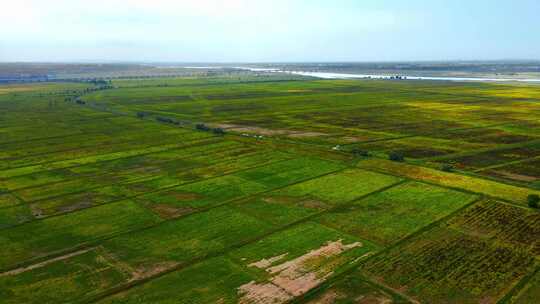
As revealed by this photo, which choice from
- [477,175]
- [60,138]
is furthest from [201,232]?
[60,138]

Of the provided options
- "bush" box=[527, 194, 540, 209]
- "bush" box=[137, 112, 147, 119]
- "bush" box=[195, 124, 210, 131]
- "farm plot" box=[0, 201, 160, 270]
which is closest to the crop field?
"farm plot" box=[0, 201, 160, 270]

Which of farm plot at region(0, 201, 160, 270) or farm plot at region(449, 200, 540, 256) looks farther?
farm plot at region(449, 200, 540, 256)

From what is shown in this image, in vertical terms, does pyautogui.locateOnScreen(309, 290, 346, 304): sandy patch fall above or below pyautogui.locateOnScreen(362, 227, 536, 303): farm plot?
below

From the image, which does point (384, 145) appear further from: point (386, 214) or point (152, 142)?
point (152, 142)

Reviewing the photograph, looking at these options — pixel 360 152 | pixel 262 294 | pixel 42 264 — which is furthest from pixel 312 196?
pixel 42 264

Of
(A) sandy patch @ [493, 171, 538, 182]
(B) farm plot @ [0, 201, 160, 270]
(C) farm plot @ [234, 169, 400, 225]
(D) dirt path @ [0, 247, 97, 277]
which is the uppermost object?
(A) sandy patch @ [493, 171, 538, 182]

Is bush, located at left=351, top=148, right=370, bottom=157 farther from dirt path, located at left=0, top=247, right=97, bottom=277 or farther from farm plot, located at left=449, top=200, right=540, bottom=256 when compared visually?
dirt path, located at left=0, top=247, right=97, bottom=277

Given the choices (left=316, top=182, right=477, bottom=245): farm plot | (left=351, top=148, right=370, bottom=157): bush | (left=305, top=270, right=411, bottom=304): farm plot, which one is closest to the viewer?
(left=305, top=270, right=411, bottom=304): farm plot
